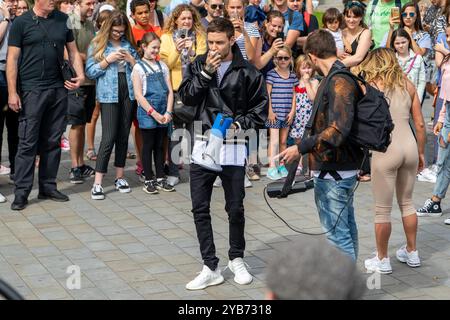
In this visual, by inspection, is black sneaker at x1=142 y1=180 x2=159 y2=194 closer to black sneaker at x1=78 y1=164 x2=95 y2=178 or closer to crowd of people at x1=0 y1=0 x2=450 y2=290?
crowd of people at x1=0 y1=0 x2=450 y2=290

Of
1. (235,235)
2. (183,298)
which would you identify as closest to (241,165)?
(235,235)

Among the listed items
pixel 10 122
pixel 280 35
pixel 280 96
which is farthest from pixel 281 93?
pixel 10 122

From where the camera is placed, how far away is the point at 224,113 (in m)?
6.71

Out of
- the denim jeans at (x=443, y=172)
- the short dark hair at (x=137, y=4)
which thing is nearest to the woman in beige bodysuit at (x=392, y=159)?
the denim jeans at (x=443, y=172)

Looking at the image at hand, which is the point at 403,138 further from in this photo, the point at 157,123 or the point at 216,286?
the point at 157,123

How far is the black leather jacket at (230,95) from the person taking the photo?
22.0 feet

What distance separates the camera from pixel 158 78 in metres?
9.48

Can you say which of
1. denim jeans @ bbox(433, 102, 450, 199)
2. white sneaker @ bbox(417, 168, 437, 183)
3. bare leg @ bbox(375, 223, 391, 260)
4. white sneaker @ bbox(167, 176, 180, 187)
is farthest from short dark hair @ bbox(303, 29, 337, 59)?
white sneaker @ bbox(417, 168, 437, 183)

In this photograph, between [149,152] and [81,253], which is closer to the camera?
[81,253]

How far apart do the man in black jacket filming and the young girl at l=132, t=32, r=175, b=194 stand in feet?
8.69

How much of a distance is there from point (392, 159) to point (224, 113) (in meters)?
1.32

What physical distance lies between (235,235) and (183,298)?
660mm

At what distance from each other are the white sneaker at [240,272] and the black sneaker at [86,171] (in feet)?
12.1

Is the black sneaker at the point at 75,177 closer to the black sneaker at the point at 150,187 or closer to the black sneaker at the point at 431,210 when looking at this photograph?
the black sneaker at the point at 150,187
